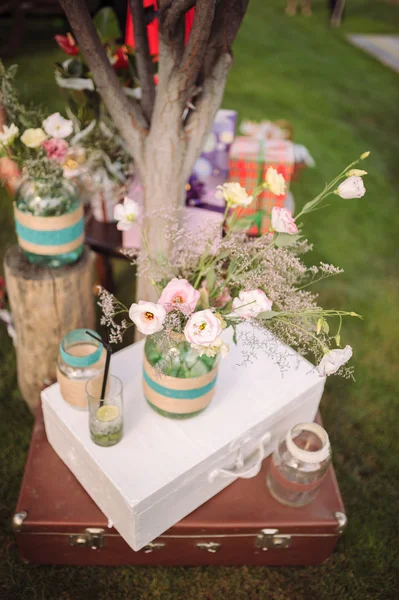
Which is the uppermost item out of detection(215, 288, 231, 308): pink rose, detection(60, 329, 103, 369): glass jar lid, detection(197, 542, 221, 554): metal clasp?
detection(215, 288, 231, 308): pink rose

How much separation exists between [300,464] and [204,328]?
25.9 inches

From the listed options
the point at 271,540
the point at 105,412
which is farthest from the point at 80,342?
the point at 271,540

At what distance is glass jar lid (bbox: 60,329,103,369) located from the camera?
4.76 feet

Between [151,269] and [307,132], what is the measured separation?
4060 millimetres

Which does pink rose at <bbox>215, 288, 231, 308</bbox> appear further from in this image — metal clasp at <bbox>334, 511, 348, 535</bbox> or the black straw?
metal clasp at <bbox>334, 511, 348, 535</bbox>

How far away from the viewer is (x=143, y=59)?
1.66 meters

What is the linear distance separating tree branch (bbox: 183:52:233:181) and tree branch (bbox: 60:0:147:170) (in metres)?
0.16

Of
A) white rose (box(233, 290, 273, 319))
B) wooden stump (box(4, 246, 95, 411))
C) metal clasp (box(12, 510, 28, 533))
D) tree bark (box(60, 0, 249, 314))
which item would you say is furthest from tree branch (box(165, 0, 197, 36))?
metal clasp (box(12, 510, 28, 533))

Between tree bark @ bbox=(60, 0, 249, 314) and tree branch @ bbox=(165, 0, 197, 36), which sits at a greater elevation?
tree branch @ bbox=(165, 0, 197, 36)

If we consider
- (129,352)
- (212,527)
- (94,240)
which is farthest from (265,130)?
(212,527)

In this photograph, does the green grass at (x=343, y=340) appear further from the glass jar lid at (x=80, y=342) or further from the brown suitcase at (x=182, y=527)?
the glass jar lid at (x=80, y=342)

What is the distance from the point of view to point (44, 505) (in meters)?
1.55

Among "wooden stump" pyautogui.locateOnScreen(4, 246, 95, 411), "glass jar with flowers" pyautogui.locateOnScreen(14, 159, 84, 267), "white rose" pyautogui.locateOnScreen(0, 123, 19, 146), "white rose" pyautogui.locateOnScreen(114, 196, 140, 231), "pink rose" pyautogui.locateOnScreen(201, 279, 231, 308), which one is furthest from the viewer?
"wooden stump" pyautogui.locateOnScreen(4, 246, 95, 411)

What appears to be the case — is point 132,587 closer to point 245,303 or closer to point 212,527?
point 212,527
